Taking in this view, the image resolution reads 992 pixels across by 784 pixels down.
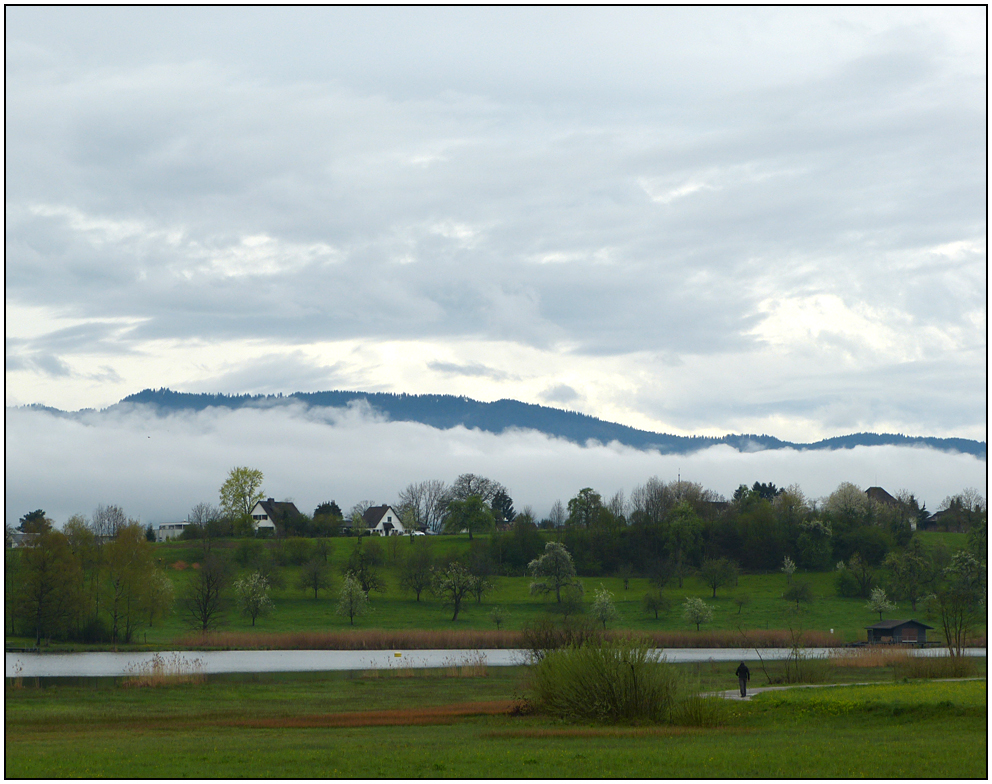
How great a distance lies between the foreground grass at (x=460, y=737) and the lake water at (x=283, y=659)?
17976 millimetres

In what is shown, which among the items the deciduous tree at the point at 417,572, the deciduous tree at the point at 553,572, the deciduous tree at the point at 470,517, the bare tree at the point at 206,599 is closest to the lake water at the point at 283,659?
the bare tree at the point at 206,599

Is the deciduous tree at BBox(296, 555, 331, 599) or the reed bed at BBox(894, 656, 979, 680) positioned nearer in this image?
the reed bed at BBox(894, 656, 979, 680)

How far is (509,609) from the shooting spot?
11312 cm

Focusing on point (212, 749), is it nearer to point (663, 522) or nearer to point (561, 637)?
point (561, 637)

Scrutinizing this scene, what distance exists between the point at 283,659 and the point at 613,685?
1892 inches

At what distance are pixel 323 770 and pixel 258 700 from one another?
81.7 ft

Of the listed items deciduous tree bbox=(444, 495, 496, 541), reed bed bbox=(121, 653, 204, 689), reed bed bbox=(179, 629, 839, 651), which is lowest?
reed bed bbox=(179, 629, 839, 651)

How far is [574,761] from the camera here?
22.3 metres

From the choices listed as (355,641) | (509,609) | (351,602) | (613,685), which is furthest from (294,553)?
(613,685)

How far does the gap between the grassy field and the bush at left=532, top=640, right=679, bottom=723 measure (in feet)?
180

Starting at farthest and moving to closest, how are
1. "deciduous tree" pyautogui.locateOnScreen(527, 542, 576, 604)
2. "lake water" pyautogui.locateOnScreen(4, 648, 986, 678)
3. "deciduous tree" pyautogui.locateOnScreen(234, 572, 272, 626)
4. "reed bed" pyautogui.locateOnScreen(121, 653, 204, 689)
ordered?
"deciduous tree" pyautogui.locateOnScreen(527, 542, 576, 604) < "deciduous tree" pyautogui.locateOnScreen(234, 572, 272, 626) < "lake water" pyautogui.locateOnScreen(4, 648, 986, 678) < "reed bed" pyautogui.locateOnScreen(121, 653, 204, 689)

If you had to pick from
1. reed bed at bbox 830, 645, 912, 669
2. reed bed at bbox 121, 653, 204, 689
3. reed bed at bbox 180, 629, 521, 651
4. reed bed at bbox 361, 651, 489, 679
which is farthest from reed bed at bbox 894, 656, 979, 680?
reed bed at bbox 180, 629, 521, 651

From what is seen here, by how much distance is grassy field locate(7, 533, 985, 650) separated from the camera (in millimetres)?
99750

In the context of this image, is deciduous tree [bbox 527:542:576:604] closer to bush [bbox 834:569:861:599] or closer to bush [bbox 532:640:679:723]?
bush [bbox 834:569:861:599]
